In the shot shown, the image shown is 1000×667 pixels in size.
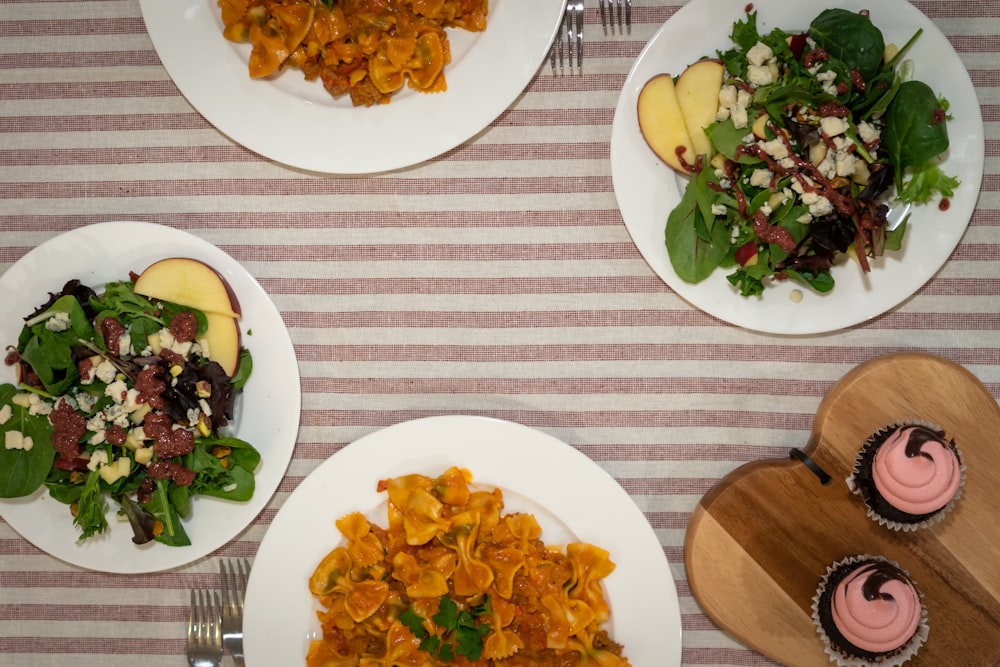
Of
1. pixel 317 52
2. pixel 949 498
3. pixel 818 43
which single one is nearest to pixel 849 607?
pixel 949 498

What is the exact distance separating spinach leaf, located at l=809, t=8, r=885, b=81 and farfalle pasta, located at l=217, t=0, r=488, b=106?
0.83 metres

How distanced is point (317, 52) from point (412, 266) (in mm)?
593

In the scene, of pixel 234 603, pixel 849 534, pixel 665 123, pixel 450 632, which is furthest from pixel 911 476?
pixel 234 603

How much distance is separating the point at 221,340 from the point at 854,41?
66.4 inches

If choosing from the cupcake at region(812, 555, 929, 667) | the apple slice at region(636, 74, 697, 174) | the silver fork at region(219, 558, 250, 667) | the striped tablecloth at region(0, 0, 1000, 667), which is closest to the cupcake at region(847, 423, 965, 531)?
the cupcake at region(812, 555, 929, 667)

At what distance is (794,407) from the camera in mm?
2131

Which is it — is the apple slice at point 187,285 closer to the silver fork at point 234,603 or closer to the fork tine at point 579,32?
the silver fork at point 234,603

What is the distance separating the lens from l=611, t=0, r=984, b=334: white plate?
1.92 meters

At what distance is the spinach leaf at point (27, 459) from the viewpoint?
1.90m

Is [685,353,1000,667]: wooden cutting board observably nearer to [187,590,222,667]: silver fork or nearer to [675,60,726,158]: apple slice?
[675,60,726,158]: apple slice

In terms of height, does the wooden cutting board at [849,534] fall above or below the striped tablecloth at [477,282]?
below

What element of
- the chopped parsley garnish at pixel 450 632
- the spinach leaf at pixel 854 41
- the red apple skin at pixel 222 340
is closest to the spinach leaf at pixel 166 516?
the red apple skin at pixel 222 340

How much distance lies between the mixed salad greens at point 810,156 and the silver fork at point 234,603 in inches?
56.4

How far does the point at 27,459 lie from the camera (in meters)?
1.91
